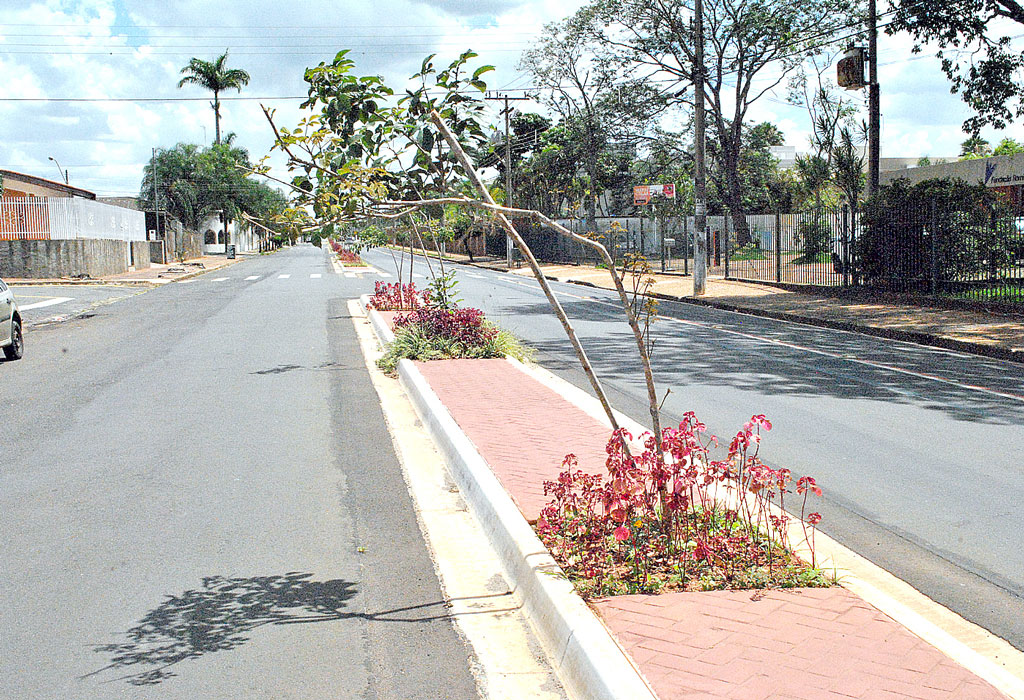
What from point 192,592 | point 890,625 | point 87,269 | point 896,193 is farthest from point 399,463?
point 87,269

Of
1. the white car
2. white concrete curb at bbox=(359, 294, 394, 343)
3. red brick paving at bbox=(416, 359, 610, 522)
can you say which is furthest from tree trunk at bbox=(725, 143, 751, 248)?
red brick paving at bbox=(416, 359, 610, 522)

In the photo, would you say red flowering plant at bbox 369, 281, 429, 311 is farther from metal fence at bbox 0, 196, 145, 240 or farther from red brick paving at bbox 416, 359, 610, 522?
metal fence at bbox 0, 196, 145, 240

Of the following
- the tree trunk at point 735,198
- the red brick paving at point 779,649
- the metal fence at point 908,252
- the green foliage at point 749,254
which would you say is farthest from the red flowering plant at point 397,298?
the tree trunk at point 735,198

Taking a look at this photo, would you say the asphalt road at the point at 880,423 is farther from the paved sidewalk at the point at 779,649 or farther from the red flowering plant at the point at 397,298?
the red flowering plant at the point at 397,298

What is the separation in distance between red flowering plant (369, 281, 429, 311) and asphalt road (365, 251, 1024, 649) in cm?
198

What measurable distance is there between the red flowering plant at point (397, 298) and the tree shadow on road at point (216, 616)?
1295cm

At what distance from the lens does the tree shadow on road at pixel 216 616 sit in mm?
4465

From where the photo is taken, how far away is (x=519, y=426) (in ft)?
28.5

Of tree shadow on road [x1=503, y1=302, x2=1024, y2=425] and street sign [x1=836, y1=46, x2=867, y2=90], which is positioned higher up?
street sign [x1=836, y1=46, x2=867, y2=90]

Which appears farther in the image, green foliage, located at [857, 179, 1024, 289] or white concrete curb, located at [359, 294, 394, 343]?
green foliage, located at [857, 179, 1024, 289]

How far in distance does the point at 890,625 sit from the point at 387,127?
4032mm

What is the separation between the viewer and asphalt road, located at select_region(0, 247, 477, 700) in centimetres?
436

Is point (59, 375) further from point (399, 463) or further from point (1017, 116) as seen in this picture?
point (1017, 116)

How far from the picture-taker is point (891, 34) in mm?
23359
